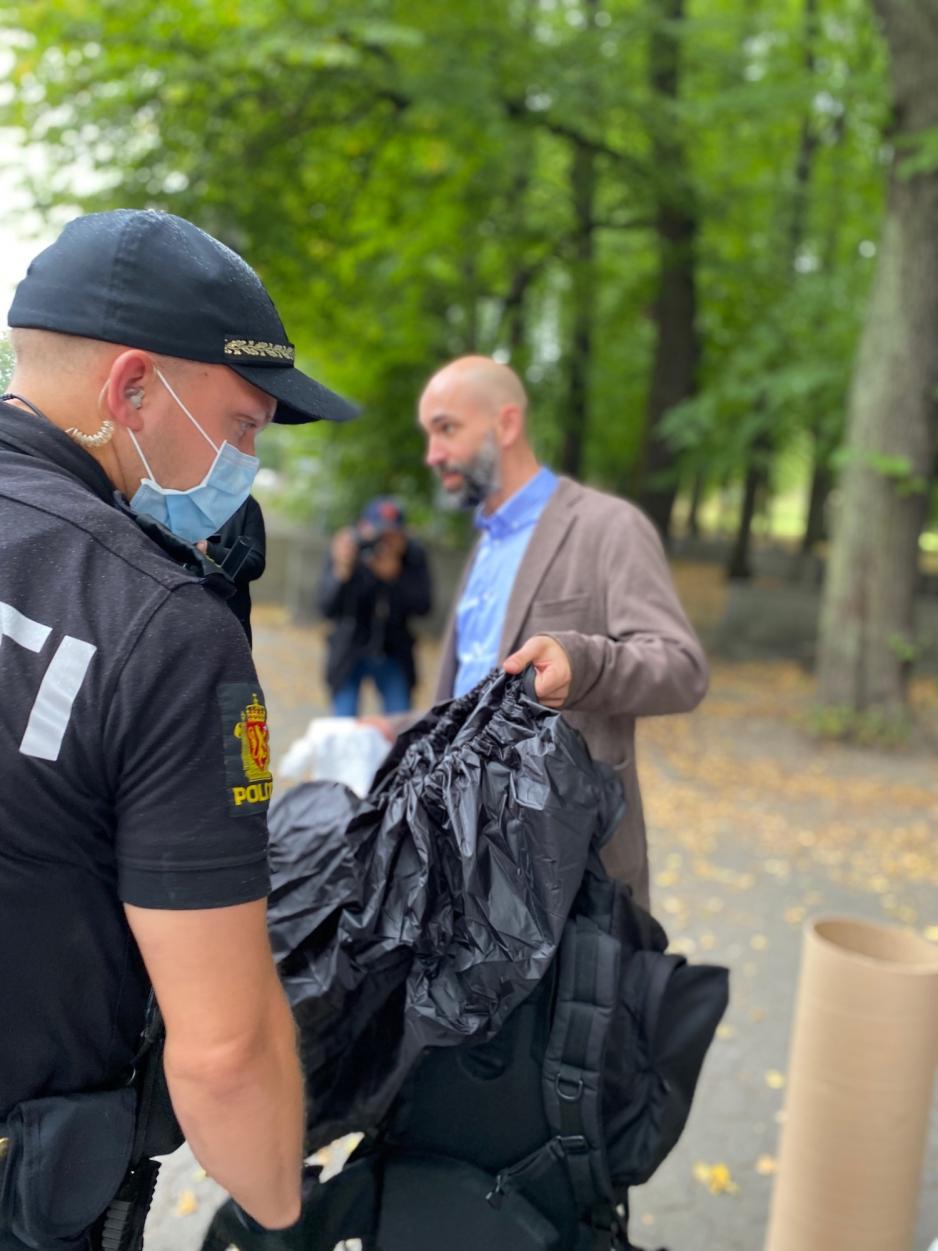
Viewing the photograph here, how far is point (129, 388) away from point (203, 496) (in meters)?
0.20

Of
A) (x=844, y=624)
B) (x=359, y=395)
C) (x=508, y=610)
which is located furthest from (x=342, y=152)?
(x=508, y=610)

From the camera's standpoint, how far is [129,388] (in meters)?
1.37

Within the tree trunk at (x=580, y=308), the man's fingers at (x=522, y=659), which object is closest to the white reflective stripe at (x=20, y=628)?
the man's fingers at (x=522, y=659)

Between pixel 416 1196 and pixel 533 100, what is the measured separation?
11.3m

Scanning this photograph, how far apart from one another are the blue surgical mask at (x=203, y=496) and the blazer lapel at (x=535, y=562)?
3.83 ft

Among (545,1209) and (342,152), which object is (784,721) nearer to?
(342,152)

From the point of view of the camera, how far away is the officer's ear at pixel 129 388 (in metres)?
1.35

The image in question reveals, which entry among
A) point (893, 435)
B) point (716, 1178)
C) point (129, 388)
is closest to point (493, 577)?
point (129, 388)

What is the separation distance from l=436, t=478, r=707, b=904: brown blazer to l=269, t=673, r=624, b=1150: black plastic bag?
19.4 inches

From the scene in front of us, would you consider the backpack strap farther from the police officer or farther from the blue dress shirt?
the blue dress shirt

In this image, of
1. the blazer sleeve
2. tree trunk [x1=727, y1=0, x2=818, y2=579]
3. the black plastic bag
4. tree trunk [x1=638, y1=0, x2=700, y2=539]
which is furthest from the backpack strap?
tree trunk [x1=638, y1=0, x2=700, y2=539]

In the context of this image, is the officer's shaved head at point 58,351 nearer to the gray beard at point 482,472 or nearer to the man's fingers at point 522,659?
the man's fingers at point 522,659

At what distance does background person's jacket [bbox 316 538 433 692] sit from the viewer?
22.4 feet

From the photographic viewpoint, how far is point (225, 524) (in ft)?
5.58
